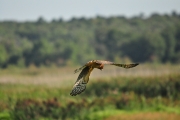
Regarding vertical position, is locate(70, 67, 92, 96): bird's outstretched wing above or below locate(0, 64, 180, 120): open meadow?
below

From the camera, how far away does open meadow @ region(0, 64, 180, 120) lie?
13.2 metres

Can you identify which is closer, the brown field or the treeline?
Result: the brown field

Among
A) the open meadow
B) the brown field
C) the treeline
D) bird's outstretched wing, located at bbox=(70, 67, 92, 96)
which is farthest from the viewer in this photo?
the treeline

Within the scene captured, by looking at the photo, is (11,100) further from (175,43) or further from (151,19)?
(151,19)

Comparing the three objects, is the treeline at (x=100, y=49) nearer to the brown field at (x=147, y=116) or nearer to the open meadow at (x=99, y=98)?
the open meadow at (x=99, y=98)

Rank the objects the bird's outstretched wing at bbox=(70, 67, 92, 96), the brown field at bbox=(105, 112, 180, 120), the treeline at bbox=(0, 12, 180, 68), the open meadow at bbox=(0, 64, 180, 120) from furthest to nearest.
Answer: the treeline at bbox=(0, 12, 180, 68) < the brown field at bbox=(105, 112, 180, 120) < the open meadow at bbox=(0, 64, 180, 120) < the bird's outstretched wing at bbox=(70, 67, 92, 96)

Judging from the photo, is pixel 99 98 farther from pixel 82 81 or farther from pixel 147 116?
pixel 82 81

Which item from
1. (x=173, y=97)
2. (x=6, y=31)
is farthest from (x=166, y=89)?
(x=6, y=31)

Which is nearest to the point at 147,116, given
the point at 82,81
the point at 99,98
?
the point at 99,98

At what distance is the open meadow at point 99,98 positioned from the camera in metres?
13.2

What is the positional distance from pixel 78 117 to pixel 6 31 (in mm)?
66635

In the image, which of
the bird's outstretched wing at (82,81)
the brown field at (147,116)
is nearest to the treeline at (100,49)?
the brown field at (147,116)

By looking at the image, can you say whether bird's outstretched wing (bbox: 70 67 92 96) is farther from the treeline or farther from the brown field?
the treeline

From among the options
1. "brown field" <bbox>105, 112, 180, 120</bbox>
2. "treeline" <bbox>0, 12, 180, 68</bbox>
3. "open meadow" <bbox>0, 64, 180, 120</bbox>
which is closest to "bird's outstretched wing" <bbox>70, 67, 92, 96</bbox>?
"open meadow" <bbox>0, 64, 180, 120</bbox>
